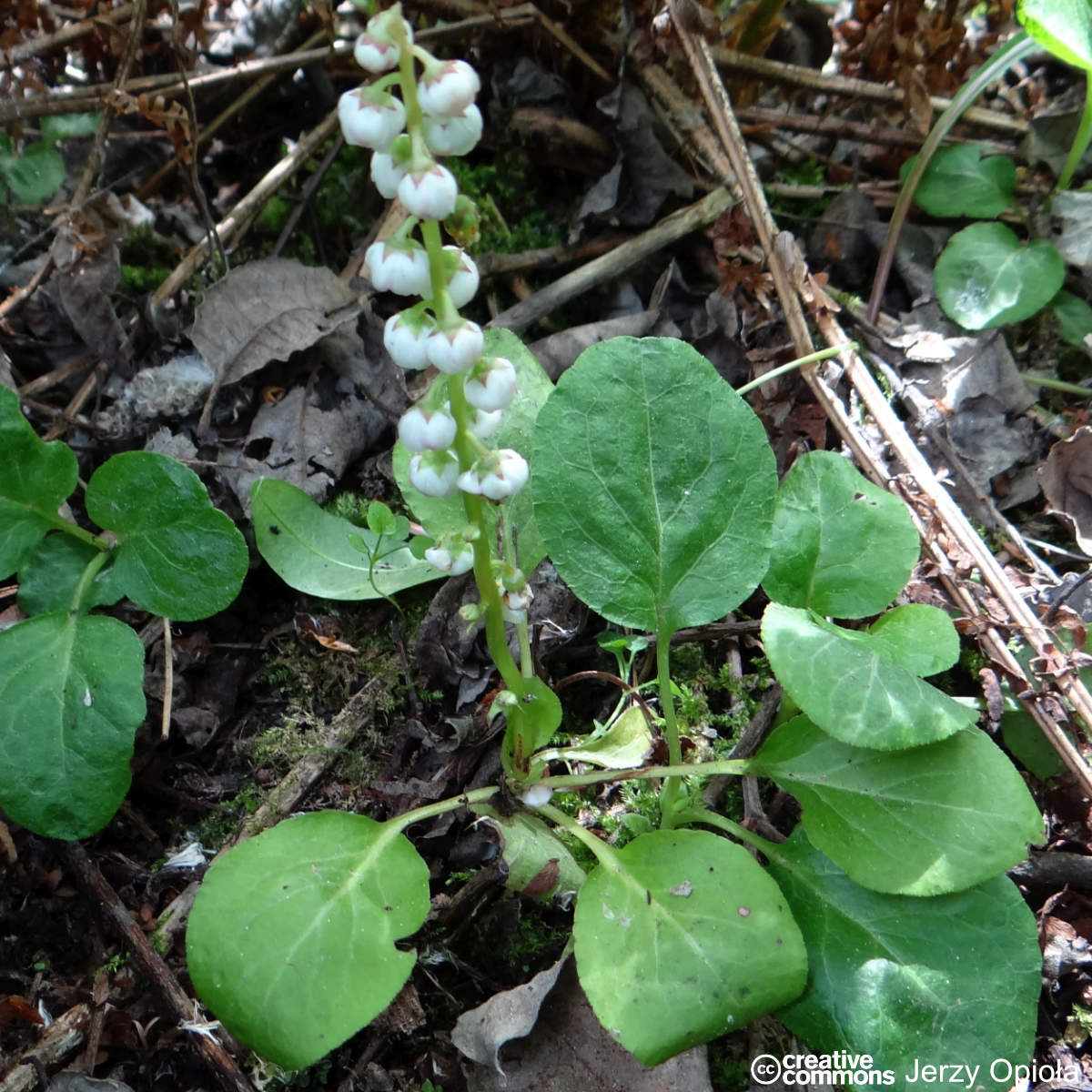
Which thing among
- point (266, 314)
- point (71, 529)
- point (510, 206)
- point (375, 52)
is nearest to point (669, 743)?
point (375, 52)

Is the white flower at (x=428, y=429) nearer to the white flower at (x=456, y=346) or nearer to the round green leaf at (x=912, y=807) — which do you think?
the white flower at (x=456, y=346)

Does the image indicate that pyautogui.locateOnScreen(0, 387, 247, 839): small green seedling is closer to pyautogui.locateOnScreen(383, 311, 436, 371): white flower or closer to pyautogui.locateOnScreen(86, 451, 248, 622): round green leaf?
pyautogui.locateOnScreen(86, 451, 248, 622): round green leaf

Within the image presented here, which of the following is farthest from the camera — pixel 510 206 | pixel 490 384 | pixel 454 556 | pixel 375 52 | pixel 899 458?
pixel 510 206

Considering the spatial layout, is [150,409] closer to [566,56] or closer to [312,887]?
[312,887]

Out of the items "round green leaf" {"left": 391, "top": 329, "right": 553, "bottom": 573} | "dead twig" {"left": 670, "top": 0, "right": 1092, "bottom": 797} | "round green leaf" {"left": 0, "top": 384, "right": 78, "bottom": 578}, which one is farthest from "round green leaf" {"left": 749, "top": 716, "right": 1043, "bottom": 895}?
"round green leaf" {"left": 0, "top": 384, "right": 78, "bottom": 578}

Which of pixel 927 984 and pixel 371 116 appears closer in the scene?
pixel 371 116

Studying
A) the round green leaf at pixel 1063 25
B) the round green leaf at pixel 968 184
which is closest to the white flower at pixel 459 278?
the round green leaf at pixel 1063 25

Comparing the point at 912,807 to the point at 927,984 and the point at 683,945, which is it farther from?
the point at 683,945
